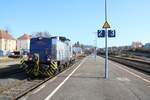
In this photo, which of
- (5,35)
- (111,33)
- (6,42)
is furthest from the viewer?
(5,35)

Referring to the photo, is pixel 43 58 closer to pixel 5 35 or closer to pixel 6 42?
pixel 6 42

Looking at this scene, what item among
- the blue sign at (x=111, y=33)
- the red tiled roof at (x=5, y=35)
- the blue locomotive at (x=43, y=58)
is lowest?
the blue locomotive at (x=43, y=58)

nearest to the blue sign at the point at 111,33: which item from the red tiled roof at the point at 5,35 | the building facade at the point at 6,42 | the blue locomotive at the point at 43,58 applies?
the blue locomotive at the point at 43,58

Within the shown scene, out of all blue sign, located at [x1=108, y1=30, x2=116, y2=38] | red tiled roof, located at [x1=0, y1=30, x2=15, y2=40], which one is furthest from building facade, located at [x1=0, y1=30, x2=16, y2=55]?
blue sign, located at [x1=108, y1=30, x2=116, y2=38]

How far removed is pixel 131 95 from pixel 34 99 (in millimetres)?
4453

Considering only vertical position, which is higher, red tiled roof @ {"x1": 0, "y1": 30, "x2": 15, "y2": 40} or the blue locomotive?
red tiled roof @ {"x1": 0, "y1": 30, "x2": 15, "y2": 40}

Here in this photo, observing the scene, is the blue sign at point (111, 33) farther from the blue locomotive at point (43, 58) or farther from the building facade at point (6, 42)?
the building facade at point (6, 42)

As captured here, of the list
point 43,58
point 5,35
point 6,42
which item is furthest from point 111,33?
point 5,35

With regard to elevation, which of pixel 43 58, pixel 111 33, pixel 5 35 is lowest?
pixel 43 58

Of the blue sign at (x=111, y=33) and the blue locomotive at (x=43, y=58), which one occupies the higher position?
the blue sign at (x=111, y=33)

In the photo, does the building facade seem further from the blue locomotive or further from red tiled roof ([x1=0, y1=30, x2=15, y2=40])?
the blue locomotive

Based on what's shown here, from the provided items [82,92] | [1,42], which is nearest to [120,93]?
[82,92]

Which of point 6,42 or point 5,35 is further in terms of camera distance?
point 5,35

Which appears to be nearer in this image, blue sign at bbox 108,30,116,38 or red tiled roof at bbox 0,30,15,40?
blue sign at bbox 108,30,116,38
